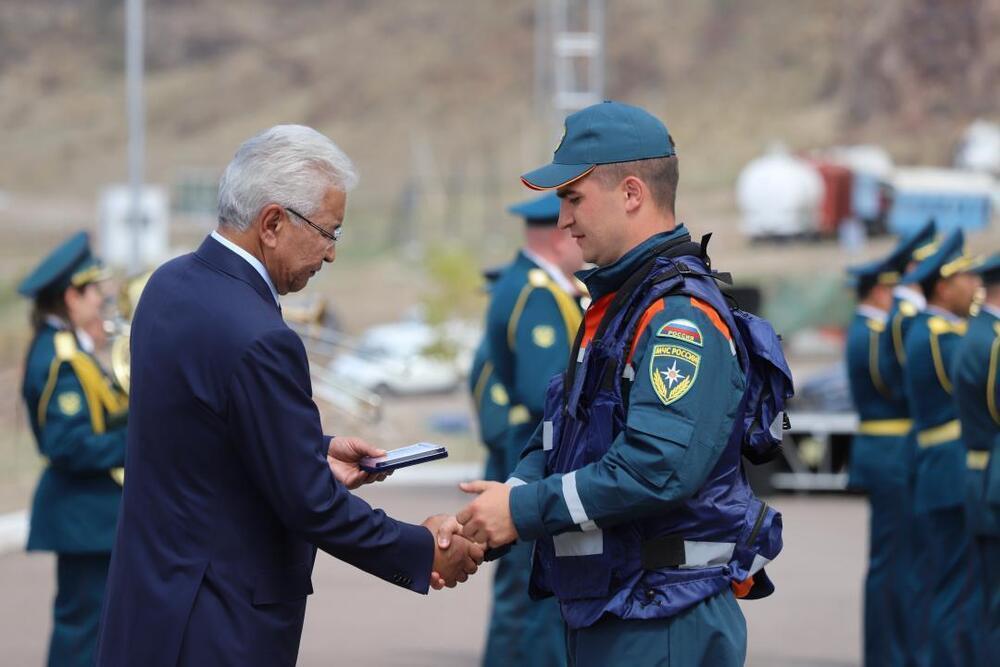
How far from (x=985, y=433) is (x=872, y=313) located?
7.23 feet

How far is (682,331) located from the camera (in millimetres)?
3939

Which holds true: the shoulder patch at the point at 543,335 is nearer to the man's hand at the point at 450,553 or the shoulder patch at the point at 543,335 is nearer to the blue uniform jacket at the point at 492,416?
the blue uniform jacket at the point at 492,416

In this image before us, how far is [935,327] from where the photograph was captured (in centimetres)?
793

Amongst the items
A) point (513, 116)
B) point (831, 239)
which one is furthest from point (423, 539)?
point (513, 116)

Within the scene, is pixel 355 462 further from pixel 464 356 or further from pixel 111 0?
pixel 111 0

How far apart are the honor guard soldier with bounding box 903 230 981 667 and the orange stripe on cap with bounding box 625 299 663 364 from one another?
398 centimetres

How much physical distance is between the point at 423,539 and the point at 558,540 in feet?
1.38

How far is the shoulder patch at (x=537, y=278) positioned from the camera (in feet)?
24.4

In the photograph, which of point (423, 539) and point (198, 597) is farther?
point (423, 539)

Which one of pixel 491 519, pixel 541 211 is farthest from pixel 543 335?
pixel 491 519

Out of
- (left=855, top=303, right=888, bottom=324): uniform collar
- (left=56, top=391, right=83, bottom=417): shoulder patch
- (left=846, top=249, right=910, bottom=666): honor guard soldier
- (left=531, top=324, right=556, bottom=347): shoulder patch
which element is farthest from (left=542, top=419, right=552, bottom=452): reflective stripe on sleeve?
(left=855, top=303, right=888, bottom=324): uniform collar

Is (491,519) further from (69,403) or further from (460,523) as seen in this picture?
(69,403)

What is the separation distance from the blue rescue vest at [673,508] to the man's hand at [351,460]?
754 mm

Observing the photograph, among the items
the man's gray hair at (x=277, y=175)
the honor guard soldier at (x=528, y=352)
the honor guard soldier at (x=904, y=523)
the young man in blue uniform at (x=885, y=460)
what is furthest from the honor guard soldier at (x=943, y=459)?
the man's gray hair at (x=277, y=175)
